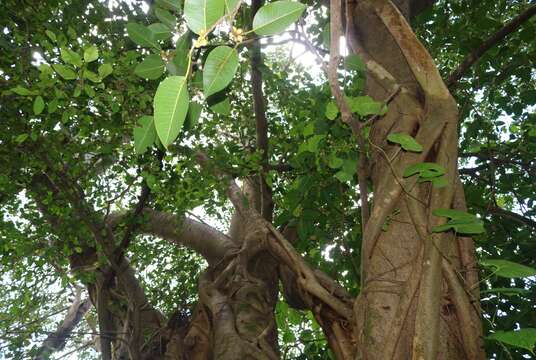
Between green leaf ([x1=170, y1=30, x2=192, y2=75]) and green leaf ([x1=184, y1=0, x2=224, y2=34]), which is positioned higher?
green leaf ([x1=170, y1=30, x2=192, y2=75])

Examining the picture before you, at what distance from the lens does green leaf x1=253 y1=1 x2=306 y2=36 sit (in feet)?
2.38

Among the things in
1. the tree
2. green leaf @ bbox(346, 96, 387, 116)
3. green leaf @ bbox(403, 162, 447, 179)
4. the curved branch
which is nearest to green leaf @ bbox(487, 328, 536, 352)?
the tree

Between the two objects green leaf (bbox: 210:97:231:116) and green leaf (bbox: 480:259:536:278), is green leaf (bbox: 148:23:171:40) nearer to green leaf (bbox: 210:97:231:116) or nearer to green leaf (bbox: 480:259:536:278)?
green leaf (bbox: 210:97:231:116)

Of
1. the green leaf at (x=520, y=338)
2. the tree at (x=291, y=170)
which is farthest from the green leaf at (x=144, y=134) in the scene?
the green leaf at (x=520, y=338)

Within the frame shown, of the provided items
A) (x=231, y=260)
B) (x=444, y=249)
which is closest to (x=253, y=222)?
(x=231, y=260)

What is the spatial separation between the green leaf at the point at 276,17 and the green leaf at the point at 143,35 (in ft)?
1.38

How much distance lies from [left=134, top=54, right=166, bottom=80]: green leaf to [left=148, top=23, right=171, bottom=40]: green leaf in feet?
0.18

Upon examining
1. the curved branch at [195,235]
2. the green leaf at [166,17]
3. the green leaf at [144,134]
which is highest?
the curved branch at [195,235]

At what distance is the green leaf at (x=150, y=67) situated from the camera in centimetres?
108

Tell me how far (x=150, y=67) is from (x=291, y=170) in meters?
2.96

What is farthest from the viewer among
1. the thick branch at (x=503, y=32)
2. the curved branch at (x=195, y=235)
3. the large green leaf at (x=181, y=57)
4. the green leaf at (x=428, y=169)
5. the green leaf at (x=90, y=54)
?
the curved branch at (x=195, y=235)

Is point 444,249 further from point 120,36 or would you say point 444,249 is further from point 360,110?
point 120,36

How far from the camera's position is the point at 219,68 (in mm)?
715

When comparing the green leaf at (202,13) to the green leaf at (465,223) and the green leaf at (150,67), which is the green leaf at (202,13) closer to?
the green leaf at (150,67)
